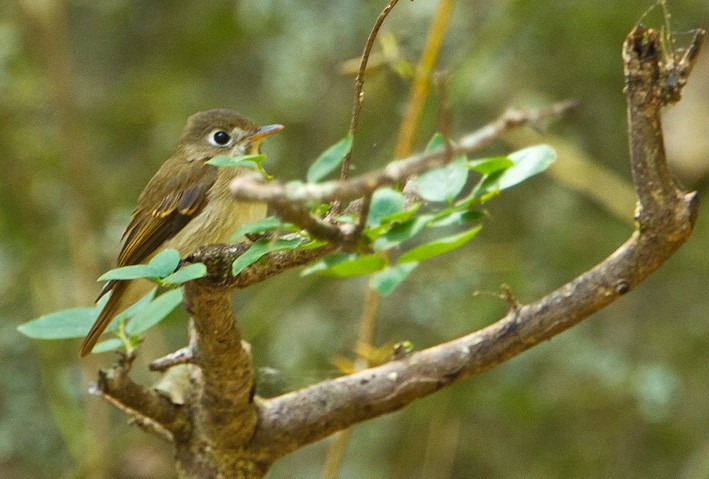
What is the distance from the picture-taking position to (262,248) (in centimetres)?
169

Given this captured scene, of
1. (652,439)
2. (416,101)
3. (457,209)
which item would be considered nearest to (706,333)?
(652,439)

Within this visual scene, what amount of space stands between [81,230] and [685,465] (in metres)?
2.78

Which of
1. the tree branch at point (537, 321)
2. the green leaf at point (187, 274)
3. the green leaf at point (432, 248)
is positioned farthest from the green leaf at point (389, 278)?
the tree branch at point (537, 321)

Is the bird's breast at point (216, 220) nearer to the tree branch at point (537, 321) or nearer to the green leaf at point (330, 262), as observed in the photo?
the tree branch at point (537, 321)

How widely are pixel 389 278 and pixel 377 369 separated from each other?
1.07 metres

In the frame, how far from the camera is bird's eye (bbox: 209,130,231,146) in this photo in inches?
142

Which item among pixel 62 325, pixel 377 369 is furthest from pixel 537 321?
pixel 62 325

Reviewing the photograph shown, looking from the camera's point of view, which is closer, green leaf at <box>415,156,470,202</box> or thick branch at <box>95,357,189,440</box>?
green leaf at <box>415,156,470,202</box>

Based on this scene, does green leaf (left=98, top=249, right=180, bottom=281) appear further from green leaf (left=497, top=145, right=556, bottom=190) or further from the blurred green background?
the blurred green background

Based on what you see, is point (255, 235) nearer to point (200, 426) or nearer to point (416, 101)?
point (200, 426)

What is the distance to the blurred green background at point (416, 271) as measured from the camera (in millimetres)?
4316

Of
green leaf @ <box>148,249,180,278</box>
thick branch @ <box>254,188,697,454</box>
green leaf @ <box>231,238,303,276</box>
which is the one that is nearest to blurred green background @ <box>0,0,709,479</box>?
thick branch @ <box>254,188,697,454</box>

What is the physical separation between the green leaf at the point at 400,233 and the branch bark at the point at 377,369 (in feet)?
1.38

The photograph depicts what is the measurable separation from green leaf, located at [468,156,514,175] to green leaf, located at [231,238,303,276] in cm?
31
